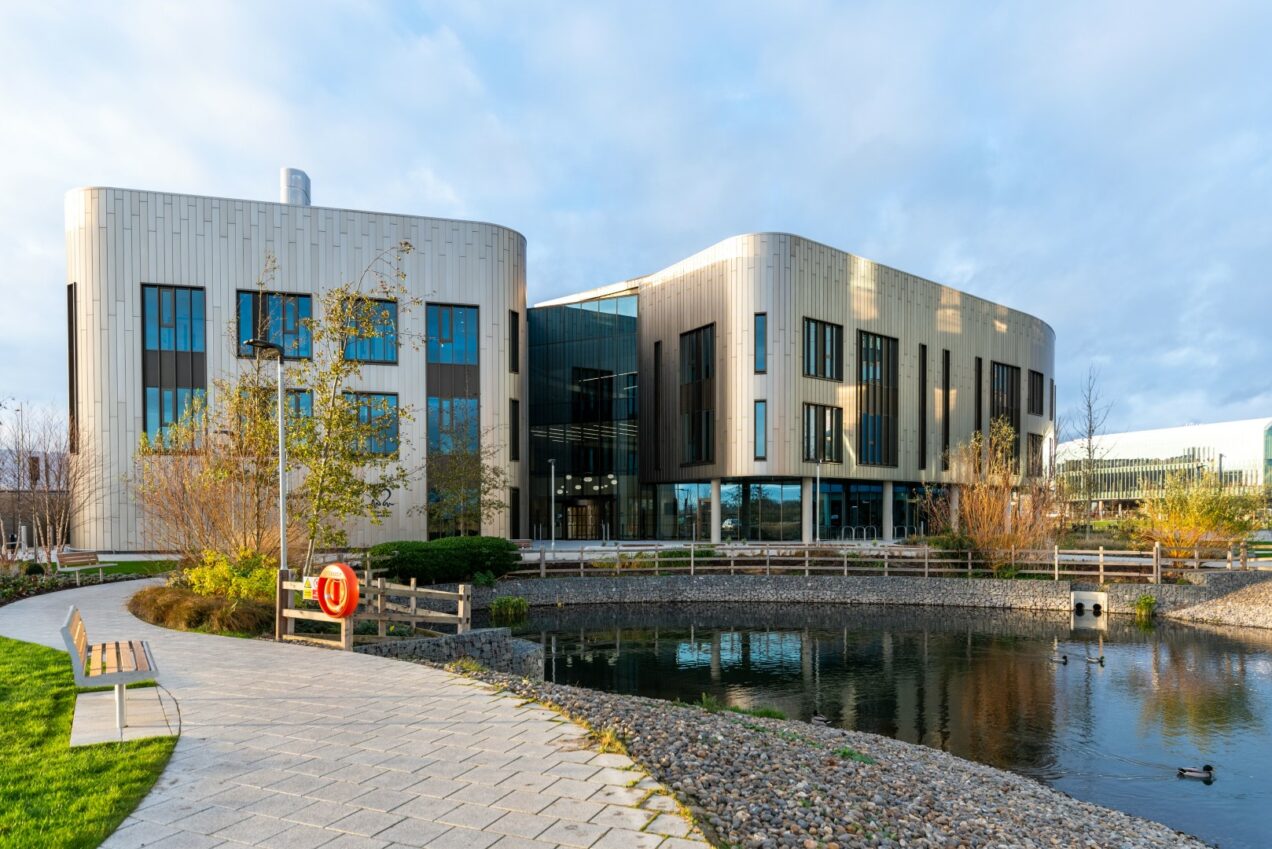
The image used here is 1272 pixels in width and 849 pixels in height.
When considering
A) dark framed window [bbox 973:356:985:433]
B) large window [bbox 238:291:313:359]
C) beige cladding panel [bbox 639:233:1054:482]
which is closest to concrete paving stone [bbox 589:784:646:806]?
large window [bbox 238:291:313:359]

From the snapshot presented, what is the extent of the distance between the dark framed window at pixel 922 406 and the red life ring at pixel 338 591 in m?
37.7

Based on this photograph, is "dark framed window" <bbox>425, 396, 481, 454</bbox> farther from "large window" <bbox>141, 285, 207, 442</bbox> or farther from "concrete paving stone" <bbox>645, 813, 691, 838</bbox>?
"concrete paving stone" <bbox>645, 813, 691, 838</bbox>

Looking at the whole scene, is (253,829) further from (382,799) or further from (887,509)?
(887,509)

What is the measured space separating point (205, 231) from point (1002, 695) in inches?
1294

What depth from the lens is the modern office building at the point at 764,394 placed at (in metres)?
37.1

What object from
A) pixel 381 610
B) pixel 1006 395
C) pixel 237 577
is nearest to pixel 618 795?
pixel 381 610

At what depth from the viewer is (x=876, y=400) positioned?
134 feet

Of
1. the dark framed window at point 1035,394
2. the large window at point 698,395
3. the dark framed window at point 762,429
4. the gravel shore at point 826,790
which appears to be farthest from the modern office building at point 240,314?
the dark framed window at point 1035,394

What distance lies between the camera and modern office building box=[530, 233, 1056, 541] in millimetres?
37125

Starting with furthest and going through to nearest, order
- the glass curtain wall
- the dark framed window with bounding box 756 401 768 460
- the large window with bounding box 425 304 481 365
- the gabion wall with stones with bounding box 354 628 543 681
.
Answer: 1. the glass curtain wall
2. the dark framed window with bounding box 756 401 768 460
3. the large window with bounding box 425 304 481 365
4. the gabion wall with stones with bounding box 354 628 543 681

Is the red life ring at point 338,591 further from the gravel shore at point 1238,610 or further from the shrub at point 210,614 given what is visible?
the gravel shore at point 1238,610

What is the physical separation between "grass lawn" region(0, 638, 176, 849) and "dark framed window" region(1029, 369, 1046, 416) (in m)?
55.1

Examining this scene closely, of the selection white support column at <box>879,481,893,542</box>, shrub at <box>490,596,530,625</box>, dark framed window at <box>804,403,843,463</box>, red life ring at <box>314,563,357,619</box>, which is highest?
dark framed window at <box>804,403,843,463</box>

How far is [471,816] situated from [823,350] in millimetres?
35830
